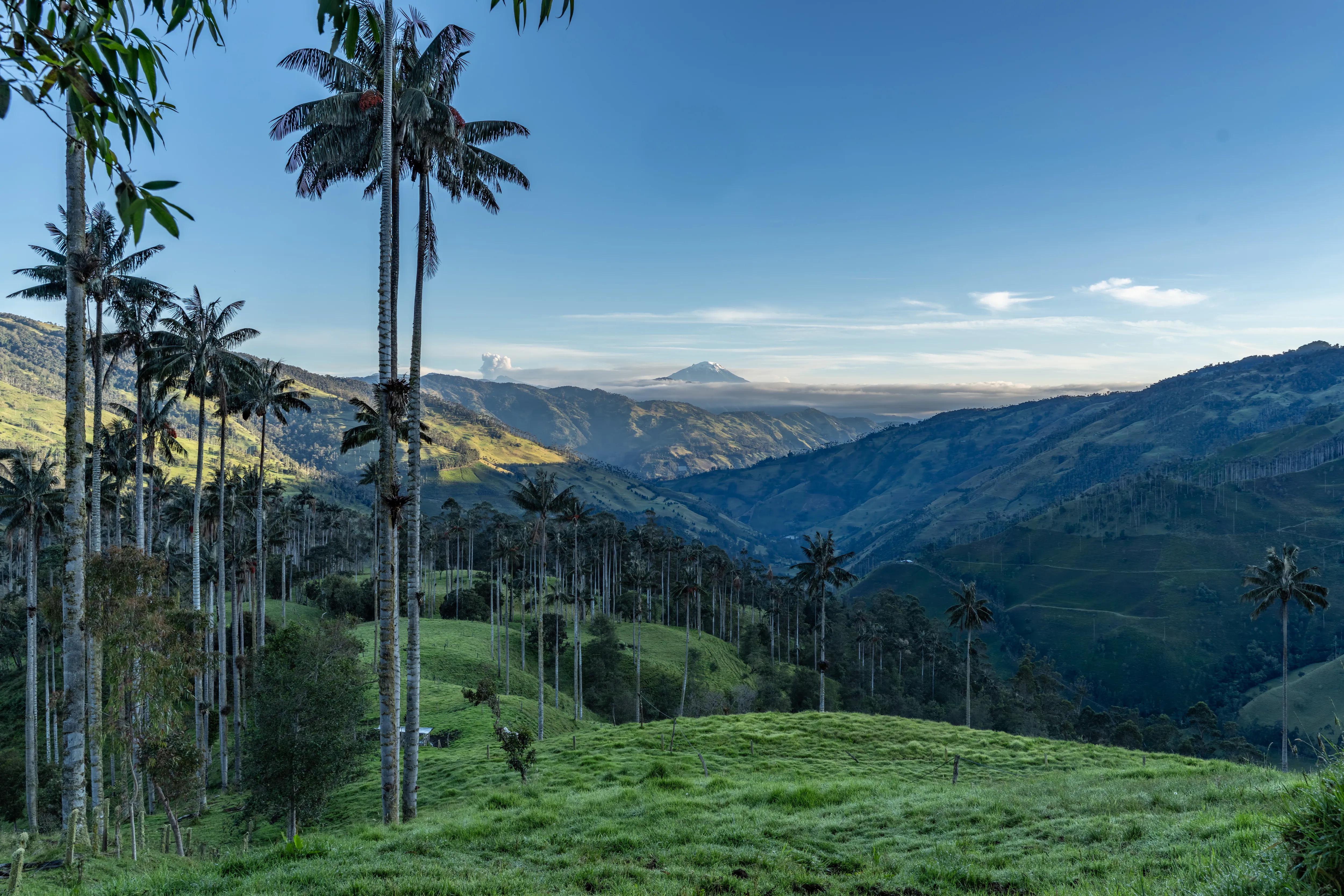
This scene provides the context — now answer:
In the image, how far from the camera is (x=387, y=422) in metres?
21.0

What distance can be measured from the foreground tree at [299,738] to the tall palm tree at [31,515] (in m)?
15.6

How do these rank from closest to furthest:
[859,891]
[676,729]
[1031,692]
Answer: [859,891] < [676,729] < [1031,692]

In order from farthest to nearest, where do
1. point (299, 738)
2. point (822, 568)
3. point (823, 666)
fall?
point (823, 666) → point (822, 568) → point (299, 738)

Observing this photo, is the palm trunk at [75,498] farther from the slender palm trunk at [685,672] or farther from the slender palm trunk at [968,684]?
the slender palm trunk at [685,672]

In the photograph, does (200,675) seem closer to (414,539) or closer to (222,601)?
(222,601)

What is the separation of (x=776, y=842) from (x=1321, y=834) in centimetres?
880

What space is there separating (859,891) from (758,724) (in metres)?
34.6

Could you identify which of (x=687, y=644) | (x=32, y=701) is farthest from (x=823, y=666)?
(x=32, y=701)

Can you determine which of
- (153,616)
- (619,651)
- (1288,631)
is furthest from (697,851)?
(1288,631)

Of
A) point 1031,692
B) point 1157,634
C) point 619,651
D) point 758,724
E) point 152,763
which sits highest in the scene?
point 152,763

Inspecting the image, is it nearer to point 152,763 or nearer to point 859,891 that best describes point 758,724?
point 152,763

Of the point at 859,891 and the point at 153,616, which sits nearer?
the point at 859,891

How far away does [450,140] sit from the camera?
22.0m

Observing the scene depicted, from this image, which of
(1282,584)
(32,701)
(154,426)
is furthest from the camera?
(1282,584)
